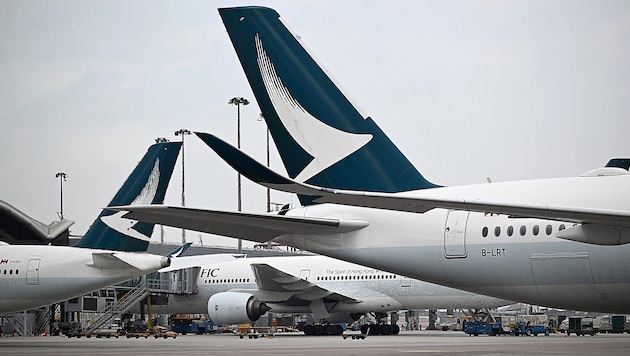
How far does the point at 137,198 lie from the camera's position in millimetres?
28188

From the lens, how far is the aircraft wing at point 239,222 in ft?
44.4

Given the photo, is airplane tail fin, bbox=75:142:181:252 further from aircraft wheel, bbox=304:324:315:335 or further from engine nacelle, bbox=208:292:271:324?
aircraft wheel, bbox=304:324:315:335

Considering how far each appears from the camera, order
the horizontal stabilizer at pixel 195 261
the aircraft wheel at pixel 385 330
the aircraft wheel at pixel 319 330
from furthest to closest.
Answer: the horizontal stabilizer at pixel 195 261
the aircraft wheel at pixel 385 330
the aircraft wheel at pixel 319 330

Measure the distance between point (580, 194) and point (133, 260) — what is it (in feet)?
52.9

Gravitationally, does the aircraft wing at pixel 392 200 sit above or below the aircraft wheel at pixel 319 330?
above

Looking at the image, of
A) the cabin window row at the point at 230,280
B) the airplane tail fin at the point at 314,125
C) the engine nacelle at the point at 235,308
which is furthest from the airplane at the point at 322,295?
the airplane tail fin at the point at 314,125

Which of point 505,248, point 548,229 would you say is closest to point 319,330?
point 505,248

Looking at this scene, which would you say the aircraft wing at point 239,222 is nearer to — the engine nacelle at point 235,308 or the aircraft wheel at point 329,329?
the engine nacelle at point 235,308

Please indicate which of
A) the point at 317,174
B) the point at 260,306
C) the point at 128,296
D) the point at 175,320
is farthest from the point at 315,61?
the point at 175,320

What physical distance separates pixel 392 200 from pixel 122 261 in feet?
53.8

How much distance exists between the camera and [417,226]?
1544 centimetres

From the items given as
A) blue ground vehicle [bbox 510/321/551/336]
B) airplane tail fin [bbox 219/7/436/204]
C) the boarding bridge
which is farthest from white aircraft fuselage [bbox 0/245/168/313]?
blue ground vehicle [bbox 510/321/551/336]

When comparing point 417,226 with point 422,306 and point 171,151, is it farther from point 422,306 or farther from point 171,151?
point 422,306

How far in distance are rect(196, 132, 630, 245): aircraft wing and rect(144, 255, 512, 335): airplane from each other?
20.8 m
